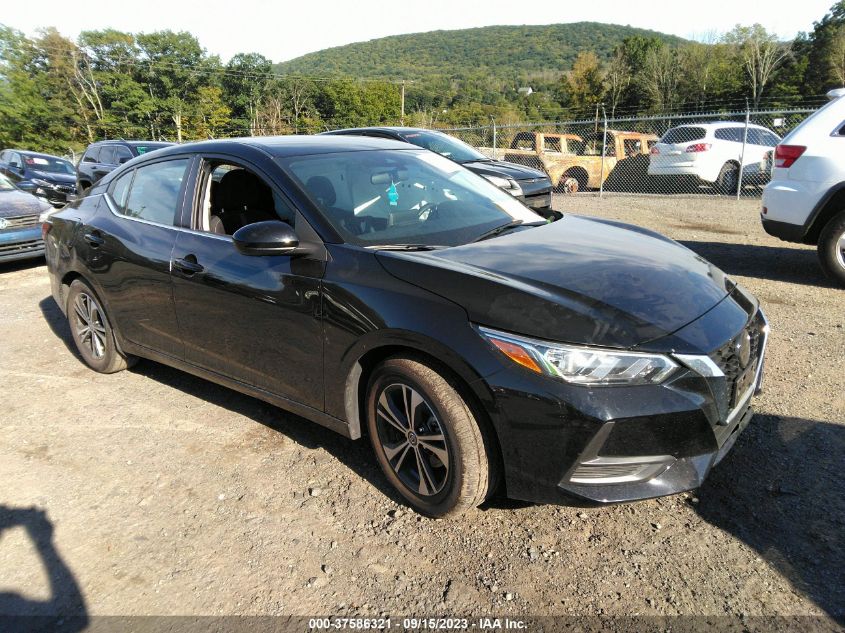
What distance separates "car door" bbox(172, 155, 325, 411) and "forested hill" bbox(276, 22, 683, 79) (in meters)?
107

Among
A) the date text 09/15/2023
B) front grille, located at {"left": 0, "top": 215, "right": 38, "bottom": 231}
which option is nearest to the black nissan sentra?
the date text 09/15/2023

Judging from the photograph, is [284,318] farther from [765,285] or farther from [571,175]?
[571,175]

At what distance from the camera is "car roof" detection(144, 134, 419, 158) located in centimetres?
348

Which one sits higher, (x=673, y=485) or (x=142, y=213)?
(x=142, y=213)

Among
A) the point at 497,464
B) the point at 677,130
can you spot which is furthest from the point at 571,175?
the point at 497,464

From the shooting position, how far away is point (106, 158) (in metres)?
14.4

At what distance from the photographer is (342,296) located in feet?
9.20

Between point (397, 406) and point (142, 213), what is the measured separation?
241 centimetres

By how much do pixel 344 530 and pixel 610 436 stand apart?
128 centimetres

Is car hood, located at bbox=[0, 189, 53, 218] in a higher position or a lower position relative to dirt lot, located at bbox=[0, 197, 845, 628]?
higher

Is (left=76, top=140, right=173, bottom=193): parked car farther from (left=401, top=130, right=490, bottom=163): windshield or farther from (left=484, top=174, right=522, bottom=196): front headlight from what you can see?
(left=484, top=174, right=522, bottom=196): front headlight

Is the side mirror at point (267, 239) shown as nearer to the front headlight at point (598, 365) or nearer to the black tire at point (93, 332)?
the front headlight at point (598, 365)

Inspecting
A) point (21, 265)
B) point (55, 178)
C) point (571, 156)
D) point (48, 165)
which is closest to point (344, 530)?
point (21, 265)

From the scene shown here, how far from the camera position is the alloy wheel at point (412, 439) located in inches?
103
